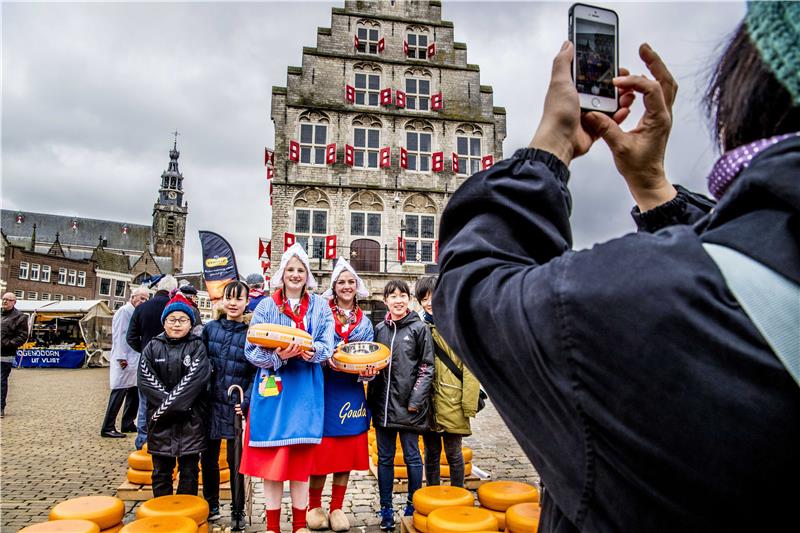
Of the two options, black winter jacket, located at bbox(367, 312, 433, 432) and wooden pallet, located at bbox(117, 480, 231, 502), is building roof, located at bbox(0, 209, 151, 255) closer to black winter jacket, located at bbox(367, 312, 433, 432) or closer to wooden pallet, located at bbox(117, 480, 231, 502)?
wooden pallet, located at bbox(117, 480, 231, 502)

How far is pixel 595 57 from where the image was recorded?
1.07m

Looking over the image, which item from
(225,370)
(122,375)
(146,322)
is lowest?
(122,375)

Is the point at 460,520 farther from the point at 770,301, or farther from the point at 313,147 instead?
the point at 313,147

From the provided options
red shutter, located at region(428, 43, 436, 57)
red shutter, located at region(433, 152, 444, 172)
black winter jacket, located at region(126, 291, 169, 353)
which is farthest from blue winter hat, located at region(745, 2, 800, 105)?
red shutter, located at region(428, 43, 436, 57)

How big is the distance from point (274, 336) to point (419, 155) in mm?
23023

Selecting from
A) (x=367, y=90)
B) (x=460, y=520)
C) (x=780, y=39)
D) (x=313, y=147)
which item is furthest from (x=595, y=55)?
(x=367, y=90)

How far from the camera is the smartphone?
1014mm

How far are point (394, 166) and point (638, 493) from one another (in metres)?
25.4

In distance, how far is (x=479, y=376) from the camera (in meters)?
0.73

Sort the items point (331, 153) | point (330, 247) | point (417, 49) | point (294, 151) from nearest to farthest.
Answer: point (330, 247)
point (294, 151)
point (331, 153)
point (417, 49)

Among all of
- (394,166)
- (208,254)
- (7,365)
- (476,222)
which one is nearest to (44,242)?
(394,166)

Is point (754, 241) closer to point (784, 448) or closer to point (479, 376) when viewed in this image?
point (784, 448)

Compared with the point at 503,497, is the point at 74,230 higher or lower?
higher

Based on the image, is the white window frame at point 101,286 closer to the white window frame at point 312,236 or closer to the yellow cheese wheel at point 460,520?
the white window frame at point 312,236
